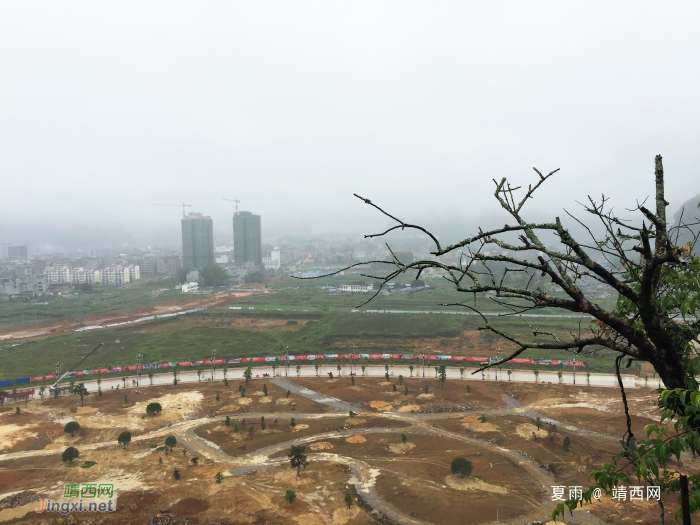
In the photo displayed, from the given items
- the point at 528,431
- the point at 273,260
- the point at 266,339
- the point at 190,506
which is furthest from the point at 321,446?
the point at 273,260

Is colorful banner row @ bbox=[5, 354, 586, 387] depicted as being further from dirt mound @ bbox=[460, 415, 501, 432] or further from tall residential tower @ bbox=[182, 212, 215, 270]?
tall residential tower @ bbox=[182, 212, 215, 270]

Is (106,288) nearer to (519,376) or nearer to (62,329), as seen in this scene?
(62,329)

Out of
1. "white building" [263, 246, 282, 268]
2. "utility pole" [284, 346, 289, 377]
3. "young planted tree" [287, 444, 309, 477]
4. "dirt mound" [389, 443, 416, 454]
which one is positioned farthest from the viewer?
"white building" [263, 246, 282, 268]

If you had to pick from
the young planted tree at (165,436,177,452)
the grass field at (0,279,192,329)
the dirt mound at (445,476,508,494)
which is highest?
the grass field at (0,279,192,329)

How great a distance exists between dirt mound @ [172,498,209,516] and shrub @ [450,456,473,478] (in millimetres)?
11612

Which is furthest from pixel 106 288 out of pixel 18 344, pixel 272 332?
pixel 272 332

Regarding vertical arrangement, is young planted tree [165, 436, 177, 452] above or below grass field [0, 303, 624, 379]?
below

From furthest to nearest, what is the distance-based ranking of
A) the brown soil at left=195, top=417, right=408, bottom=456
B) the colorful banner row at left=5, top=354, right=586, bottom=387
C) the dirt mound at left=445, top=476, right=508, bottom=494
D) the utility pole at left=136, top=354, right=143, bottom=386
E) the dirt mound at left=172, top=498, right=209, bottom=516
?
the colorful banner row at left=5, top=354, right=586, bottom=387 < the utility pole at left=136, top=354, right=143, bottom=386 < the brown soil at left=195, top=417, right=408, bottom=456 < the dirt mound at left=445, top=476, right=508, bottom=494 < the dirt mound at left=172, top=498, right=209, bottom=516

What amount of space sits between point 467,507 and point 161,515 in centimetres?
1298

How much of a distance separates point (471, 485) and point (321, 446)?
8754mm

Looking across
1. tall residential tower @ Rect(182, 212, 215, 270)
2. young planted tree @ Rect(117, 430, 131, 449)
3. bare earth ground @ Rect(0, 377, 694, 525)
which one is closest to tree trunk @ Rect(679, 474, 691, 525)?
bare earth ground @ Rect(0, 377, 694, 525)

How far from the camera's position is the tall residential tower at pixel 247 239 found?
159 m

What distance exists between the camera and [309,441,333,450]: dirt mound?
24.0 m

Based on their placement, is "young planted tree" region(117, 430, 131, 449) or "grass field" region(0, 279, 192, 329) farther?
"grass field" region(0, 279, 192, 329)
